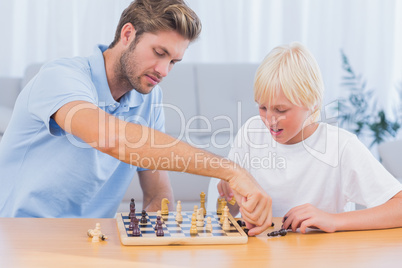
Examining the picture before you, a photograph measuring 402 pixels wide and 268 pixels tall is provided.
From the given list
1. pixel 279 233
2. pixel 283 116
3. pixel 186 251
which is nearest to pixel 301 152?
pixel 283 116

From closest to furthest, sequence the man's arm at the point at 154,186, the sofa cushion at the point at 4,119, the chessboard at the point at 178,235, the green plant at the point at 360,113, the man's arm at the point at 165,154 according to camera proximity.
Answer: the chessboard at the point at 178,235 → the man's arm at the point at 165,154 → the man's arm at the point at 154,186 → the sofa cushion at the point at 4,119 → the green plant at the point at 360,113

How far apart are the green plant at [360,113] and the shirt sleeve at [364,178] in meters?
2.83

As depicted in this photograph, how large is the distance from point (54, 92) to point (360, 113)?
3.51 metres

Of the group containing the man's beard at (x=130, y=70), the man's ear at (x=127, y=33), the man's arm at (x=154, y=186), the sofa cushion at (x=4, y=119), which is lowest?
the man's arm at (x=154, y=186)

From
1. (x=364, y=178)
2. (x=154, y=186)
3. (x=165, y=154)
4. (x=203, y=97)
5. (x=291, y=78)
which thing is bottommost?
(x=154, y=186)

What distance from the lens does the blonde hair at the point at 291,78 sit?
1780mm

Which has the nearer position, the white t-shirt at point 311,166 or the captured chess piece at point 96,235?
the captured chess piece at point 96,235

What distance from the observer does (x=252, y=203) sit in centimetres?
138

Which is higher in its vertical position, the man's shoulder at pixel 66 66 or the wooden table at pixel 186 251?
the man's shoulder at pixel 66 66

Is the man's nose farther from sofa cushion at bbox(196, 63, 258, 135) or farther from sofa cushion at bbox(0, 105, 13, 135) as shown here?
sofa cushion at bbox(196, 63, 258, 135)

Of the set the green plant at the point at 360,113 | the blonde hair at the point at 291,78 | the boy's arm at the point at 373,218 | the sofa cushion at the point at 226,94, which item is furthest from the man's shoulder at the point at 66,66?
the green plant at the point at 360,113

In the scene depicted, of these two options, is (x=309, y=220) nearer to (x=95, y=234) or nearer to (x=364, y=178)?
(x=364, y=178)

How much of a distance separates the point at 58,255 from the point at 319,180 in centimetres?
104

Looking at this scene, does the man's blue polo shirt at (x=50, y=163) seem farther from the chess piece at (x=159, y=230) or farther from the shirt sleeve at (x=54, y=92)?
the chess piece at (x=159, y=230)
